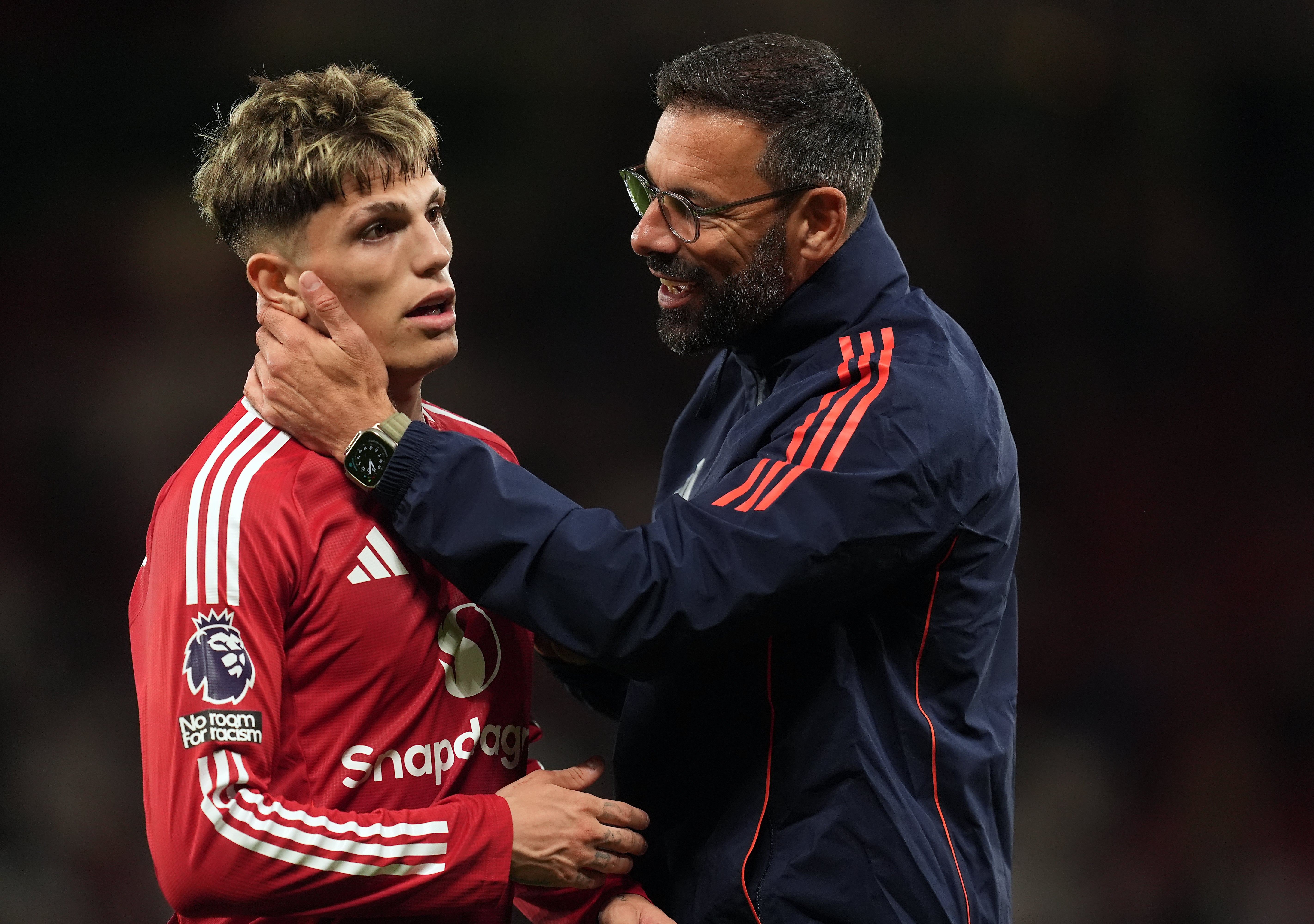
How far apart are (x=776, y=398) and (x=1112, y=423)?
11.6 ft

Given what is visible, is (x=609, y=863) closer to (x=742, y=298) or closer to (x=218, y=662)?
(x=218, y=662)

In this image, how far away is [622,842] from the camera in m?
1.76

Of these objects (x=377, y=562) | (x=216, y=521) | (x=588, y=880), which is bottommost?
(x=588, y=880)

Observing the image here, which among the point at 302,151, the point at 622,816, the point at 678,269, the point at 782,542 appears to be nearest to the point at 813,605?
the point at 782,542

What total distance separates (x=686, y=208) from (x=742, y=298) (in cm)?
17

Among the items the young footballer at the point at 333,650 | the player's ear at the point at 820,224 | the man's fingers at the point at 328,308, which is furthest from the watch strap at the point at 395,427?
the player's ear at the point at 820,224

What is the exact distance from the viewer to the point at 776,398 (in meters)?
1.87

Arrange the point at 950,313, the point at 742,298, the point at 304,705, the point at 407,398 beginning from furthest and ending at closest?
the point at 950,313, the point at 742,298, the point at 407,398, the point at 304,705

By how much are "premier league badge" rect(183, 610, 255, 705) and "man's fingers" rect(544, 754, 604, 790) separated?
1.38ft

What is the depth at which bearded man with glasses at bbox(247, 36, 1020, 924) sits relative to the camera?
163 centimetres

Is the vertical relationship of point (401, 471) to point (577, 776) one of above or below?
above

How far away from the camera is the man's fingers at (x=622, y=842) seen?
1730 millimetres

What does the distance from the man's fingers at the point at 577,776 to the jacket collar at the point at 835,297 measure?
647mm

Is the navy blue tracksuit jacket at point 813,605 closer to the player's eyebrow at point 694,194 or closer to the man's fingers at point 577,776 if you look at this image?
the man's fingers at point 577,776
